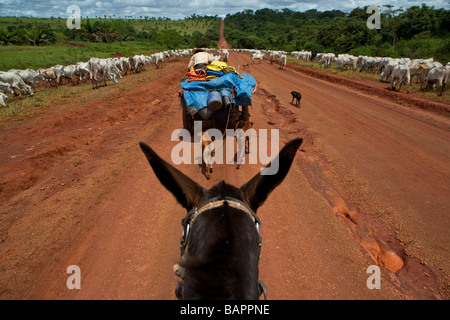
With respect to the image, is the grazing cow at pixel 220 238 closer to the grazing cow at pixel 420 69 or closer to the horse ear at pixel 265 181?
the horse ear at pixel 265 181

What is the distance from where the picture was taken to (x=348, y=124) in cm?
1138

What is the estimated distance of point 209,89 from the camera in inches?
217

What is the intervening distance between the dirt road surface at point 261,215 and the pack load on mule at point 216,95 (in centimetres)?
152

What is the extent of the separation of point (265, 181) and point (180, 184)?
75cm

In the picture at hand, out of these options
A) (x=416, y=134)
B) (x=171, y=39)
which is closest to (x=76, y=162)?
(x=416, y=134)

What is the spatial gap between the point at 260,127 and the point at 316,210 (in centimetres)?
546

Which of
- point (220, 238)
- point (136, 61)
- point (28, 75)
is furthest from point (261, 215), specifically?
point (136, 61)

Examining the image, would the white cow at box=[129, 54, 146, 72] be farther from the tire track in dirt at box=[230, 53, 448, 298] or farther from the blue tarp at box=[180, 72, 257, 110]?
the tire track in dirt at box=[230, 53, 448, 298]

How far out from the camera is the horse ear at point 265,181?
203 cm

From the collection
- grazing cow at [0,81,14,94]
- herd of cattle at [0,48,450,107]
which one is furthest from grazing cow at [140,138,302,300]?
grazing cow at [0,81,14,94]

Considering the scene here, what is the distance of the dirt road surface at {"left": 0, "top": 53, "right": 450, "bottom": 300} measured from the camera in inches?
146

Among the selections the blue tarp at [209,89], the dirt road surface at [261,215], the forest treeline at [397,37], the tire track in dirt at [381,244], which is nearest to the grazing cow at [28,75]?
the dirt road surface at [261,215]

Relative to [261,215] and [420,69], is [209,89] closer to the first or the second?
[261,215]

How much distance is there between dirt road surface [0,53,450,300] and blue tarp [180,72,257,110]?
2.01 meters
